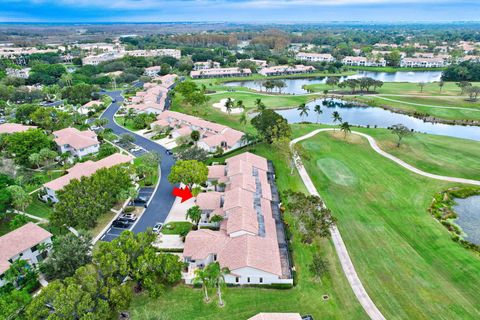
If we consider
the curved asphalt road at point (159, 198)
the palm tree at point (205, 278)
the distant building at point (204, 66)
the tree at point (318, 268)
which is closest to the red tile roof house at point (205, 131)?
the curved asphalt road at point (159, 198)

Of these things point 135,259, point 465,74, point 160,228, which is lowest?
point 160,228

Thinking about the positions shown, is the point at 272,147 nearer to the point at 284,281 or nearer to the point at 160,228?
the point at 160,228

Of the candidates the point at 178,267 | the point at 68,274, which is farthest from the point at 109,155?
the point at 178,267

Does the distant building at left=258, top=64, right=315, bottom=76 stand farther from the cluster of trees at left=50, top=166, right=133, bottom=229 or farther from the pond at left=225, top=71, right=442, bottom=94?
the cluster of trees at left=50, top=166, right=133, bottom=229

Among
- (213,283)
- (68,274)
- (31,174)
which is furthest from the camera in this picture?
(31,174)

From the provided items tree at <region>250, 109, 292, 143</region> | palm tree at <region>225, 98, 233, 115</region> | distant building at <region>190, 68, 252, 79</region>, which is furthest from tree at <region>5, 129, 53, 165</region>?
distant building at <region>190, 68, 252, 79</region>

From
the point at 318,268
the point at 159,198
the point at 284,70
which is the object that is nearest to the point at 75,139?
the point at 159,198
